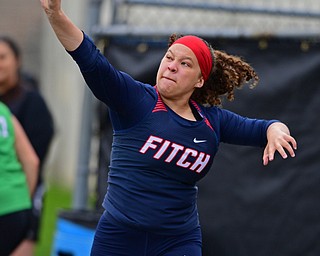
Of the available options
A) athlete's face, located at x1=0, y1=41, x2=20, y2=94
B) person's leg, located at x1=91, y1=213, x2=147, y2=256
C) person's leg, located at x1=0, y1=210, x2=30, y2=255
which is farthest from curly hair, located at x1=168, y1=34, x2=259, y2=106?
athlete's face, located at x1=0, y1=41, x2=20, y2=94

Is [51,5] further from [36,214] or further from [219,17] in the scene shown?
[219,17]

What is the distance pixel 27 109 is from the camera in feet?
25.1

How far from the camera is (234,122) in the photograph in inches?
199

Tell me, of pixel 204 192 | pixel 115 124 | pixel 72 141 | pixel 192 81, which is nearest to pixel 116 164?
pixel 115 124

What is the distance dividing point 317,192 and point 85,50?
2.91 metres

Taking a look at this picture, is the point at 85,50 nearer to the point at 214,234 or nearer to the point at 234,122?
the point at 234,122

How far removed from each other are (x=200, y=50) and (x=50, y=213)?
7868mm

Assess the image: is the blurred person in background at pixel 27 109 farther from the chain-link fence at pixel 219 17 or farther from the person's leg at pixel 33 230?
the chain-link fence at pixel 219 17

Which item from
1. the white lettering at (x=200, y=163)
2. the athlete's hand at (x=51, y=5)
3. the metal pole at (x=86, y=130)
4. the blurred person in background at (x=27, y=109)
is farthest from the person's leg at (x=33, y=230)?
the athlete's hand at (x=51, y=5)

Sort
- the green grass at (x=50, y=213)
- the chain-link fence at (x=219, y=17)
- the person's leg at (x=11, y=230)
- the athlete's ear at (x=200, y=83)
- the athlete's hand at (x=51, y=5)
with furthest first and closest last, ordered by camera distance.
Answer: the green grass at (x=50, y=213) < the chain-link fence at (x=219, y=17) < the person's leg at (x=11, y=230) < the athlete's ear at (x=200, y=83) < the athlete's hand at (x=51, y=5)

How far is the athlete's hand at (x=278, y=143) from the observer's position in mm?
4609

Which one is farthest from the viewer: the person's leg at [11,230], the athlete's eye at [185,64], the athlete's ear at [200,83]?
the person's leg at [11,230]

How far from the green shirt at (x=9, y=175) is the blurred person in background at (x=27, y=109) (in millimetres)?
1579

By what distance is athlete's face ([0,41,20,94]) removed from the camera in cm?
746
